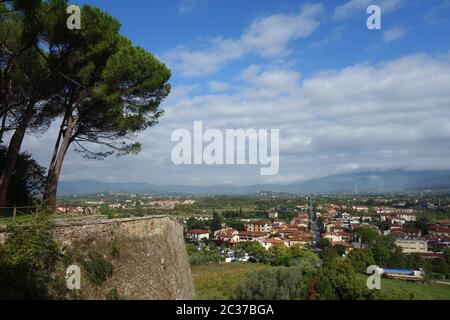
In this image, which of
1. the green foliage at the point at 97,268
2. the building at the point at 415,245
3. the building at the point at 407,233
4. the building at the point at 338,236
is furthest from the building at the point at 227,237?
the green foliage at the point at 97,268

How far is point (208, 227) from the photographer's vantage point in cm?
9600

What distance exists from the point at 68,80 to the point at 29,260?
8651 mm

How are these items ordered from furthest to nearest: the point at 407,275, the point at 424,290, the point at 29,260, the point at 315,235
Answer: the point at 315,235
the point at 407,275
the point at 424,290
the point at 29,260

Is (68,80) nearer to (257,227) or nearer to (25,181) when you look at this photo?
(25,181)

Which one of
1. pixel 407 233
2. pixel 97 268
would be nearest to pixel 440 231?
pixel 407 233

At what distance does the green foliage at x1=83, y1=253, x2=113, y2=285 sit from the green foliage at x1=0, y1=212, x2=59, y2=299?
3.24 feet

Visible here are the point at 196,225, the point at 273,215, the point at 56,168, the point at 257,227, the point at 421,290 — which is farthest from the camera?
the point at 273,215

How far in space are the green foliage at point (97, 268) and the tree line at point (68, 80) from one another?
5.74 metres

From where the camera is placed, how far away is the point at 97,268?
38.4 ft

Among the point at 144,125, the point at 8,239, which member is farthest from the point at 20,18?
the point at 8,239

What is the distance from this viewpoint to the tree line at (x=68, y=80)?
48.0 feet

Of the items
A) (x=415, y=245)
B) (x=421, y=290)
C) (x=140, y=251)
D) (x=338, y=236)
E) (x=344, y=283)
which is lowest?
(x=415, y=245)
